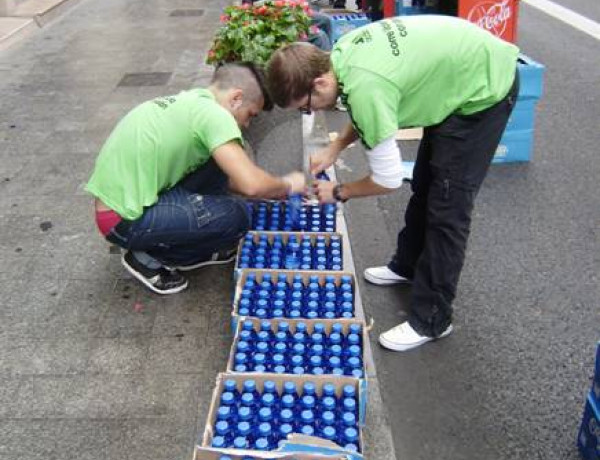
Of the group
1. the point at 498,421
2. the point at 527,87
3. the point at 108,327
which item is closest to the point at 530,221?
the point at 527,87

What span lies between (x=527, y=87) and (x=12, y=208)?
3681mm

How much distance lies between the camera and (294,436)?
197 centimetres

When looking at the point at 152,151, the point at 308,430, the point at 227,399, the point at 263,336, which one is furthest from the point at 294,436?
the point at 152,151

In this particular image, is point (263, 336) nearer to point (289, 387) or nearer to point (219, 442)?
point (289, 387)

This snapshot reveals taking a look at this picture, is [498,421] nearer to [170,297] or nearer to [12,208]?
[170,297]

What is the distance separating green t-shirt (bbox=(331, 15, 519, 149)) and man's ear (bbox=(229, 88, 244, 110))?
0.52 metres

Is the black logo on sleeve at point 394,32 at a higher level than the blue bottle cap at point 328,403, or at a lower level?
higher

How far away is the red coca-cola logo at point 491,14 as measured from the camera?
204 inches

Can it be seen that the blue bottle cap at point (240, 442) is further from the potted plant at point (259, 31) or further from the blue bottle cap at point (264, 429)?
the potted plant at point (259, 31)

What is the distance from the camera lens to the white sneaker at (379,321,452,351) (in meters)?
2.90

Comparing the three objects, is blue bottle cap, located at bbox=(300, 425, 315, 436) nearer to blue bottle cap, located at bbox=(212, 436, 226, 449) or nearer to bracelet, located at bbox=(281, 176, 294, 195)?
blue bottle cap, located at bbox=(212, 436, 226, 449)

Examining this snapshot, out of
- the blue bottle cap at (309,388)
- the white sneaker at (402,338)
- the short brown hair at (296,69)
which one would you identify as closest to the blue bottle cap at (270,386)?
the blue bottle cap at (309,388)

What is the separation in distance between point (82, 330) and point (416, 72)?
1972 millimetres

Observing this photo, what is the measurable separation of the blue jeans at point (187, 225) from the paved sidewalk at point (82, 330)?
0.24 m
